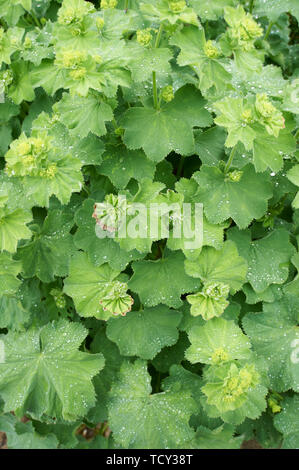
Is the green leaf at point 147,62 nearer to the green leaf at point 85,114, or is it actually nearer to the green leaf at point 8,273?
the green leaf at point 85,114

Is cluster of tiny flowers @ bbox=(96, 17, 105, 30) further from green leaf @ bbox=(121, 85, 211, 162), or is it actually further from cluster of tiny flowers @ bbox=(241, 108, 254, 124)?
cluster of tiny flowers @ bbox=(241, 108, 254, 124)

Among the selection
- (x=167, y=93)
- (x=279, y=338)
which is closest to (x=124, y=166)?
(x=167, y=93)

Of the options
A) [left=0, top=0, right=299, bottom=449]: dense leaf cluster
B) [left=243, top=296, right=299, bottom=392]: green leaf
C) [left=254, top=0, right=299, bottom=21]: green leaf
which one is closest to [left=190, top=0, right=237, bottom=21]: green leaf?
[left=0, top=0, right=299, bottom=449]: dense leaf cluster

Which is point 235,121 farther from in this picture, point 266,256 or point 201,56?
point 266,256

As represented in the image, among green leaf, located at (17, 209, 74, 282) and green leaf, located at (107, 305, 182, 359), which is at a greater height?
green leaf, located at (17, 209, 74, 282)

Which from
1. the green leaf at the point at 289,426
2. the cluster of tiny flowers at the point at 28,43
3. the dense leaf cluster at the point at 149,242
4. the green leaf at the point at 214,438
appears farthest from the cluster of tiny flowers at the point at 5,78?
the green leaf at the point at 289,426
